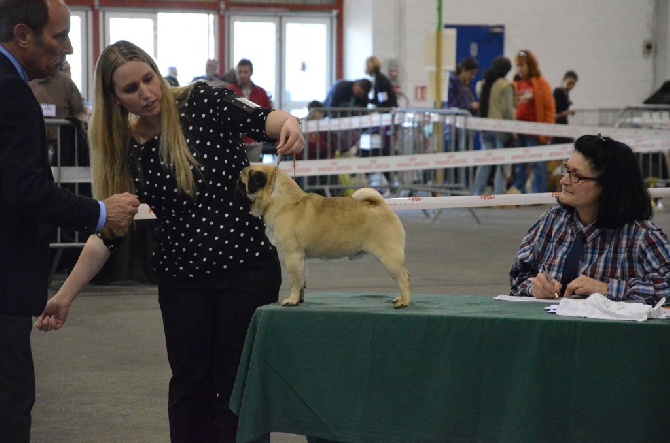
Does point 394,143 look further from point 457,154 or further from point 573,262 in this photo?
point 573,262

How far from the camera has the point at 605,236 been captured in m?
3.39

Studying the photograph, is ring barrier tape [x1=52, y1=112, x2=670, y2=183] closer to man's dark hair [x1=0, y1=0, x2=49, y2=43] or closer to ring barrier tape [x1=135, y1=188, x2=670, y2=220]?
ring barrier tape [x1=135, y1=188, x2=670, y2=220]

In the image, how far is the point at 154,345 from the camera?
5.77m

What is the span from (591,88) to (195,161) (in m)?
17.7

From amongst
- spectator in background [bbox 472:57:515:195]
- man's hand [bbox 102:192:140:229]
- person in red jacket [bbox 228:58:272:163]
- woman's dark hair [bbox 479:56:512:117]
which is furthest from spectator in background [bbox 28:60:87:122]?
woman's dark hair [bbox 479:56:512:117]

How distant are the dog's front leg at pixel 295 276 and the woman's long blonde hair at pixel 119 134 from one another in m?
0.33

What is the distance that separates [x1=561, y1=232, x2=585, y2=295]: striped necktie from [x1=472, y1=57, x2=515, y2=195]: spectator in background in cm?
902

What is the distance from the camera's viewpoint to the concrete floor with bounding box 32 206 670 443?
14.2 feet

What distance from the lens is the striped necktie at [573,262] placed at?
3.44 meters

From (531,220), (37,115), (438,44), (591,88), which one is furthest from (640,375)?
(591,88)

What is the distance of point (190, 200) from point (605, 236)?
1.36 meters

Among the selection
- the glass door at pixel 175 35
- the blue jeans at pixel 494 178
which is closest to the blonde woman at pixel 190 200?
the blue jeans at pixel 494 178

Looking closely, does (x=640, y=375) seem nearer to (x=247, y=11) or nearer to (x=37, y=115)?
(x=37, y=115)

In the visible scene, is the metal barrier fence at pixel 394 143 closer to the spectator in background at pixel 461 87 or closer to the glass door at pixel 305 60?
the spectator in background at pixel 461 87
